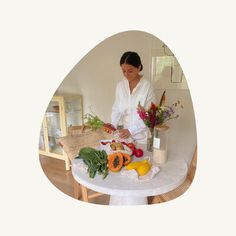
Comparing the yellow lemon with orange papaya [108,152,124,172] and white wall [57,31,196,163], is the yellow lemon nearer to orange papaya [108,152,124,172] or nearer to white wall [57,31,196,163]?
orange papaya [108,152,124,172]

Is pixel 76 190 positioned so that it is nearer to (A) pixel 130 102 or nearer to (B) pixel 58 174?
(B) pixel 58 174

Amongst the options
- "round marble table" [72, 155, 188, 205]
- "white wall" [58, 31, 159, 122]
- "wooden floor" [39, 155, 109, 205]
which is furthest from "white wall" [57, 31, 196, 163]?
"wooden floor" [39, 155, 109, 205]

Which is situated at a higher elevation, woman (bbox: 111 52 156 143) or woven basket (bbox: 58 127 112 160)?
woman (bbox: 111 52 156 143)

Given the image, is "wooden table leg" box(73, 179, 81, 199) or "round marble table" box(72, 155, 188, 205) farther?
"wooden table leg" box(73, 179, 81, 199)

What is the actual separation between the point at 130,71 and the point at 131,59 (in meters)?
0.05

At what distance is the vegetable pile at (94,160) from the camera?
803 mm

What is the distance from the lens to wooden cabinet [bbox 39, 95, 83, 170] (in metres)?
0.86

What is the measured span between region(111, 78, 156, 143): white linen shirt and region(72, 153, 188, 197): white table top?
229 mm

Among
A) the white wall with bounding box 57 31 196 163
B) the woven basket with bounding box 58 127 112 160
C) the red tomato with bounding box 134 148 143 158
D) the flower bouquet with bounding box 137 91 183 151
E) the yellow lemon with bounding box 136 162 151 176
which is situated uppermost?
the white wall with bounding box 57 31 196 163

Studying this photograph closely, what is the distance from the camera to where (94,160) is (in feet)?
2.73

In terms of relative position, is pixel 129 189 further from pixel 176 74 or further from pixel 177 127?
pixel 176 74

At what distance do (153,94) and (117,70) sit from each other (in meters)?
0.19

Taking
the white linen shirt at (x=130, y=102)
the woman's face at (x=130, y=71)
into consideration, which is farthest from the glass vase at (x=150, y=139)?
the woman's face at (x=130, y=71)

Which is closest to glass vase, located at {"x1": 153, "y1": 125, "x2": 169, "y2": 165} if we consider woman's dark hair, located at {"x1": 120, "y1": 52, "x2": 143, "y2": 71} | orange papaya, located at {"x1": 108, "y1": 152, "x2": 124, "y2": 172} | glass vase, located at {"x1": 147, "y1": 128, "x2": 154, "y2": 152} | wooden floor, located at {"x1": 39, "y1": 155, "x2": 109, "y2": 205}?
glass vase, located at {"x1": 147, "y1": 128, "x2": 154, "y2": 152}
